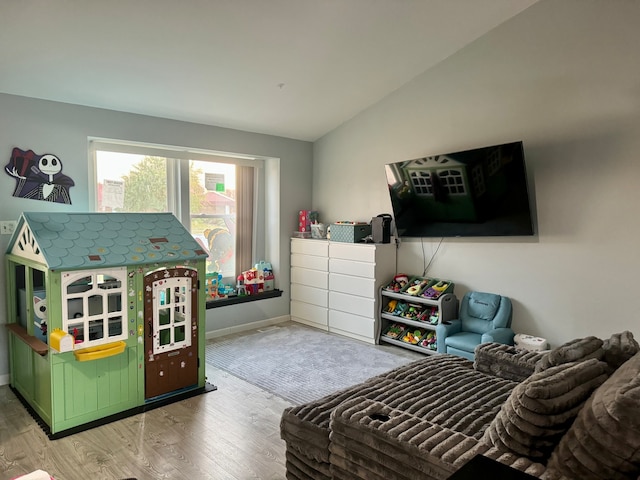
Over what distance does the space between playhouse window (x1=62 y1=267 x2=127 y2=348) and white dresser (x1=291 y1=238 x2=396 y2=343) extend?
248 centimetres

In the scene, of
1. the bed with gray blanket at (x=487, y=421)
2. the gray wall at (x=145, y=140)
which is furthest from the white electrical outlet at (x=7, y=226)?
the bed with gray blanket at (x=487, y=421)

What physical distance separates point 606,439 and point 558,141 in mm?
2985

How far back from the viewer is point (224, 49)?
334cm

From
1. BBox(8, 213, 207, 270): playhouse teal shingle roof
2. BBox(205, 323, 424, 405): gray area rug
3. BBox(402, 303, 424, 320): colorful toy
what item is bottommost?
BBox(205, 323, 424, 405): gray area rug

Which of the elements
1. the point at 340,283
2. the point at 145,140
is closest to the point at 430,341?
the point at 340,283

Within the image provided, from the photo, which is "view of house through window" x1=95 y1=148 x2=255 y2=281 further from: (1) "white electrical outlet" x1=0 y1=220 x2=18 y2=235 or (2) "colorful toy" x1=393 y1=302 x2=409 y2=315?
(2) "colorful toy" x1=393 y1=302 x2=409 y2=315

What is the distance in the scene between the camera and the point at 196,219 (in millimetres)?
4902

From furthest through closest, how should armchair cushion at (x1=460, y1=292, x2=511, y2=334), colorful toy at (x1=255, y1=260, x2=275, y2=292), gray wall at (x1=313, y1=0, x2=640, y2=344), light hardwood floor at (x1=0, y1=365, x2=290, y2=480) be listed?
colorful toy at (x1=255, y1=260, x2=275, y2=292) → armchair cushion at (x1=460, y1=292, x2=511, y2=334) → gray wall at (x1=313, y1=0, x2=640, y2=344) → light hardwood floor at (x1=0, y1=365, x2=290, y2=480)

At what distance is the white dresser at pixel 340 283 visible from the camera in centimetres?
464

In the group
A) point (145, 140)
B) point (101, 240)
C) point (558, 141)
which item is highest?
point (145, 140)

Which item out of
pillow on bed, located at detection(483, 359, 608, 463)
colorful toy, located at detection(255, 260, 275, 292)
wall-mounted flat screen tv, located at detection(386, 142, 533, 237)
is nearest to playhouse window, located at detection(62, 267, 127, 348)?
colorful toy, located at detection(255, 260, 275, 292)

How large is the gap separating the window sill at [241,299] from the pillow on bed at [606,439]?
398cm

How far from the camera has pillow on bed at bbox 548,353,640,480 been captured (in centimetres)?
117

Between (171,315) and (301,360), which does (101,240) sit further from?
(301,360)
